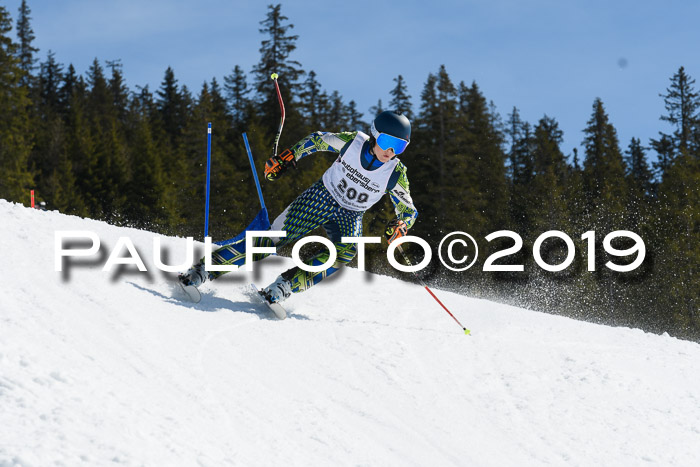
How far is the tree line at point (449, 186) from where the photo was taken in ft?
107

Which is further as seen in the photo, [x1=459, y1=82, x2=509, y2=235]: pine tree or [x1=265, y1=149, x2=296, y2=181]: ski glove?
[x1=459, y1=82, x2=509, y2=235]: pine tree

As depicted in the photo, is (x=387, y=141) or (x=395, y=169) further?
(x=395, y=169)

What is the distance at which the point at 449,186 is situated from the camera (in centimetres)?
3778

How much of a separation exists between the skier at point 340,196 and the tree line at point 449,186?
1958 cm

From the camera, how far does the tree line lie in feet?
107

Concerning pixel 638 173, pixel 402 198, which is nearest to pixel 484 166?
pixel 638 173

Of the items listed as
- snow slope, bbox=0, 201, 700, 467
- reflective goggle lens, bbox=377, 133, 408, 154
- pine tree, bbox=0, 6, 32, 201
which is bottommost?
snow slope, bbox=0, 201, 700, 467

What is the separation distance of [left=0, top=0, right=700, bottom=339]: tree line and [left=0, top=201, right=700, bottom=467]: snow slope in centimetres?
1984

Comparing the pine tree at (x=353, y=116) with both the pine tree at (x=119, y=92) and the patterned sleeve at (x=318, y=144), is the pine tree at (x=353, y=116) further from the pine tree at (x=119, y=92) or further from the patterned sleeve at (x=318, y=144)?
the patterned sleeve at (x=318, y=144)

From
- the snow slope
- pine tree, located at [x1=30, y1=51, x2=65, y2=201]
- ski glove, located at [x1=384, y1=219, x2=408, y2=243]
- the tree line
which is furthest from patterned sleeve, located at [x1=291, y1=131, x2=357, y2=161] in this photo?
pine tree, located at [x1=30, y1=51, x2=65, y2=201]

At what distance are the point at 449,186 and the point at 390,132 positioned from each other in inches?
1288

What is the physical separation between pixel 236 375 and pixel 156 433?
1210 mm

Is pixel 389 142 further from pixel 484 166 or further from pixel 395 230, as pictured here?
pixel 484 166

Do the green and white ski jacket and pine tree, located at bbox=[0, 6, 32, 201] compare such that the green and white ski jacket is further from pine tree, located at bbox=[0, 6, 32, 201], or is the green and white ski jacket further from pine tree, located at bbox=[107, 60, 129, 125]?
pine tree, located at bbox=[107, 60, 129, 125]
